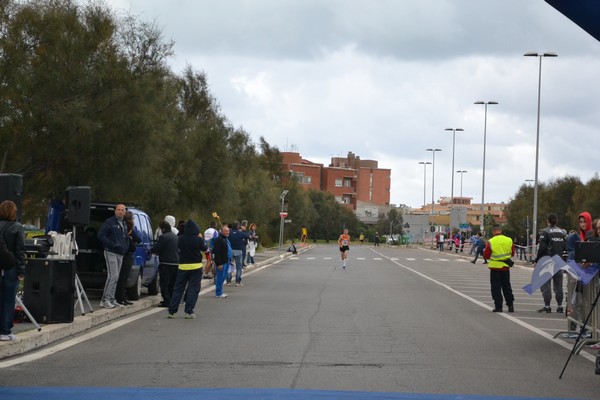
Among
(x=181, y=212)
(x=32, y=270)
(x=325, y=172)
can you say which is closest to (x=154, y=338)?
(x=32, y=270)

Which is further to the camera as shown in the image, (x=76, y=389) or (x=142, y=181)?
(x=142, y=181)

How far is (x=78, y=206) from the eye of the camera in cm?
1631

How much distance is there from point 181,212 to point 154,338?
2861 cm

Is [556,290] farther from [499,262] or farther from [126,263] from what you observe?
[126,263]

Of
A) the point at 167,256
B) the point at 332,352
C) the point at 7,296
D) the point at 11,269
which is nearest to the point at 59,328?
the point at 7,296

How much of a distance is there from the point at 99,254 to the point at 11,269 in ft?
27.7

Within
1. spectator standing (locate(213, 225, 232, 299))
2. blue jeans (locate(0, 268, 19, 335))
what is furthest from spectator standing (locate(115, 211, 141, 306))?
blue jeans (locate(0, 268, 19, 335))

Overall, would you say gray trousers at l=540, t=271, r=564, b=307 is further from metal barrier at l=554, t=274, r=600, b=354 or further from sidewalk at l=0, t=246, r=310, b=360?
sidewalk at l=0, t=246, r=310, b=360

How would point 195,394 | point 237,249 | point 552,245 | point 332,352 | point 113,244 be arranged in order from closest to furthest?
point 195,394, point 332,352, point 113,244, point 552,245, point 237,249

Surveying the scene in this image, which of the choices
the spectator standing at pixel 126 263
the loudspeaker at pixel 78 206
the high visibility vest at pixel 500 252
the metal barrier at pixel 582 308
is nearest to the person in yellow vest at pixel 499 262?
the high visibility vest at pixel 500 252

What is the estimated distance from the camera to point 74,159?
2658 centimetres

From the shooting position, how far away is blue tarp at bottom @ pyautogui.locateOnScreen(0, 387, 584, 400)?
9234mm

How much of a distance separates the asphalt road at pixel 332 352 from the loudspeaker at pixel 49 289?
0.75 meters

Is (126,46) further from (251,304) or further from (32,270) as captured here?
(32,270)
